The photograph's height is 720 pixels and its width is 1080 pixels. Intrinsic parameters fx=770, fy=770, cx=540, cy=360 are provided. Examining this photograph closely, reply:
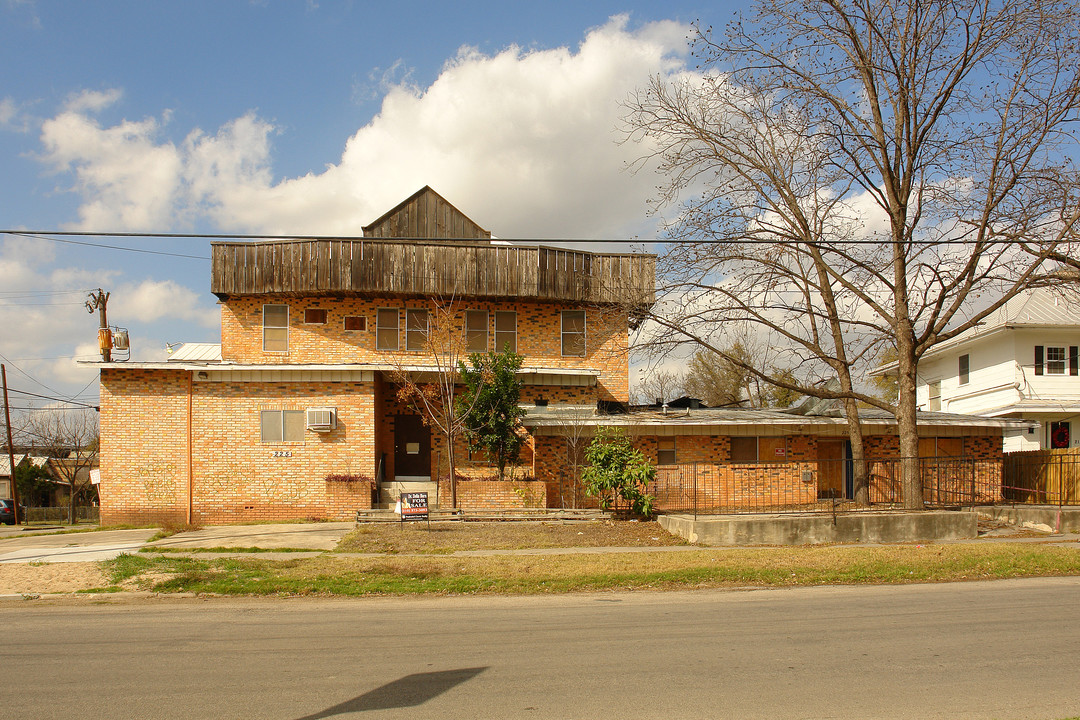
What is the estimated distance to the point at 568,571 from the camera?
1261cm

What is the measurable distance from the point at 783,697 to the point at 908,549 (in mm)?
10177

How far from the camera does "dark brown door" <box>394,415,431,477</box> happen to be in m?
25.2

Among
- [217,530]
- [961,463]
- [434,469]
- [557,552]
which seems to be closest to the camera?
[557,552]

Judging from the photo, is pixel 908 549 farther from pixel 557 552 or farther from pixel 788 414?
pixel 788 414

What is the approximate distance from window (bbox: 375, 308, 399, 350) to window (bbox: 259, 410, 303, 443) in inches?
161

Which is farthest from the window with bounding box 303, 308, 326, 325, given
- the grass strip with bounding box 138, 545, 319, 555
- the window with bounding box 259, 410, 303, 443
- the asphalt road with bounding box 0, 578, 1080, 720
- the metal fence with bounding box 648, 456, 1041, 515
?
the asphalt road with bounding box 0, 578, 1080, 720

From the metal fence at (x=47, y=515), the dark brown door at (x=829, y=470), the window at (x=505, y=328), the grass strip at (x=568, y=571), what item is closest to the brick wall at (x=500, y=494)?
the window at (x=505, y=328)

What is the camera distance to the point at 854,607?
10.1m

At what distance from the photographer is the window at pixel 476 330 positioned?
2642 cm

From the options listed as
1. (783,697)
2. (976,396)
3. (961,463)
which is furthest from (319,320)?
(976,396)

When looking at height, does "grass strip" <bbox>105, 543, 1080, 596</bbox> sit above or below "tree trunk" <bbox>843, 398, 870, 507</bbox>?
below

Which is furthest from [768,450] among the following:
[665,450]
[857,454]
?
[665,450]

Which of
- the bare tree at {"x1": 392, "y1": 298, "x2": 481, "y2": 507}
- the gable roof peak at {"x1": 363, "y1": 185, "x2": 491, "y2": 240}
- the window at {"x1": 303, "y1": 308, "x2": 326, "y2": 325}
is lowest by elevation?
the bare tree at {"x1": 392, "y1": 298, "x2": 481, "y2": 507}

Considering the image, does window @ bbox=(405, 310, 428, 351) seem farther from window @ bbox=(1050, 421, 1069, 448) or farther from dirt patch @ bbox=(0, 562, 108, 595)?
window @ bbox=(1050, 421, 1069, 448)
